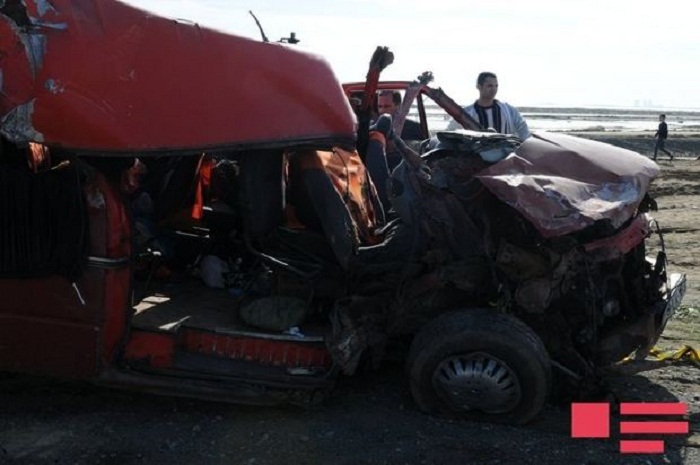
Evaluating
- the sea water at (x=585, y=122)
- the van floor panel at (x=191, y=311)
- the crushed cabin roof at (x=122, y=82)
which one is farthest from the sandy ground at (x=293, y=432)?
the sea water at (x=585, y=122)

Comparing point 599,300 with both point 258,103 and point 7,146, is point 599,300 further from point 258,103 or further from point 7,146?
point 7,146

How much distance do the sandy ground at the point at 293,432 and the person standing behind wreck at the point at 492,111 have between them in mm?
2815

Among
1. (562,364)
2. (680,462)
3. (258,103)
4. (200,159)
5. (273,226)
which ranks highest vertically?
(258,103)

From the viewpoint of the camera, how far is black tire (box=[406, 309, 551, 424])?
3.64 m

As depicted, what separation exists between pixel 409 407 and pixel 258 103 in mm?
1835

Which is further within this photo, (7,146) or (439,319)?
(439,319)

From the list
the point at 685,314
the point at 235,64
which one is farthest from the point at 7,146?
the point at 685,314

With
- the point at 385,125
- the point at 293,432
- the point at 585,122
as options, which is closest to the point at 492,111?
the point at 385,125

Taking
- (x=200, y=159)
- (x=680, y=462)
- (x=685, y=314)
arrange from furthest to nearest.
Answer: (x=685, y=314) < (x=200, y=159) < (x=680, y=462)

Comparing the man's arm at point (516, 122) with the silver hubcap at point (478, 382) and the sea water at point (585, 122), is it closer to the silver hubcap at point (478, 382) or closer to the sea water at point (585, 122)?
the sea water at point (585, 122)

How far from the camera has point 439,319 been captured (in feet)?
12.5

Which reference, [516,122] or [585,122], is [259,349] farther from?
[585,122]

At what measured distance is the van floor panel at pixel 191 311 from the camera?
387 cm
